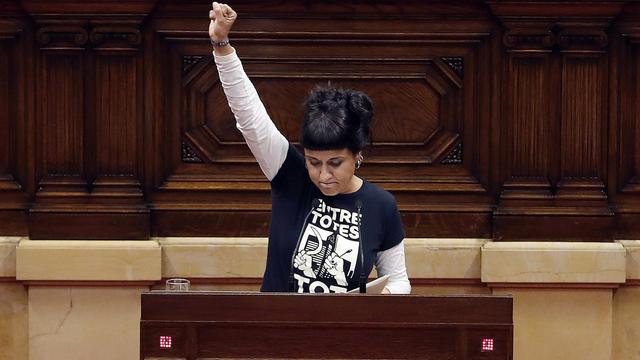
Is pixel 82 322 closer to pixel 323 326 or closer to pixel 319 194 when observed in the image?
pixel 319 194

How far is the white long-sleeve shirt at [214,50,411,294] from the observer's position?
4426 mm

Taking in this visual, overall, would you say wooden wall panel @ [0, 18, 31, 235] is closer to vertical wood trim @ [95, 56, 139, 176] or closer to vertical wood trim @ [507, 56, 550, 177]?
vertical wood trim @ [95, 56, 139, 176]

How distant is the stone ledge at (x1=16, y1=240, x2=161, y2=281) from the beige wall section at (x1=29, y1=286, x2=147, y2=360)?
8cm

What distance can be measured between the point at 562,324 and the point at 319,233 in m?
2.42

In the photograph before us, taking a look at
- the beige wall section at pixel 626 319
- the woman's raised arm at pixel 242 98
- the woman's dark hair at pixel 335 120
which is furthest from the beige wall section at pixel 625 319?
the woman's raised arm at pixel 242 98

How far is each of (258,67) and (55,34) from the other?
91 centimetres

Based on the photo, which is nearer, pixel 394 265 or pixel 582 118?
pixel 394 265

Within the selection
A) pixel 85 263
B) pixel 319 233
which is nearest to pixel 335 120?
pixel 319 233

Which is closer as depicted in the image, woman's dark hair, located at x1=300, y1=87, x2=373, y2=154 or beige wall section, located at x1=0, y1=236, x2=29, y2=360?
woman's dark hair, located at x1=300, y1=87, x2=373, y2=154

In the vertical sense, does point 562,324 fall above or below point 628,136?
below

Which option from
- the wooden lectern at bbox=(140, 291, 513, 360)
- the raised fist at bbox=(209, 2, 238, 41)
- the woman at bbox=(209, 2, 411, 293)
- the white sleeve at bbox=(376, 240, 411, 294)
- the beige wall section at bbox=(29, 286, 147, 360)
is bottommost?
the beige wall section at bbox=(29, 286, 147, 360)

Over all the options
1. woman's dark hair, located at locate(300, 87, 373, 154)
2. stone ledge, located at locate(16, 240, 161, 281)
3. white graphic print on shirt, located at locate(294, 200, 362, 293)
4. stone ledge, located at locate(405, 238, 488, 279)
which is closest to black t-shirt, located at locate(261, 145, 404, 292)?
white graphic print on shirt, located at locate(294, 200, 362, 293)

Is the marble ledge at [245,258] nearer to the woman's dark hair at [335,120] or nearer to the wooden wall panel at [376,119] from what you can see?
the wooden wall panel at [376,119]

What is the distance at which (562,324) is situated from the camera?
21.6 feet
